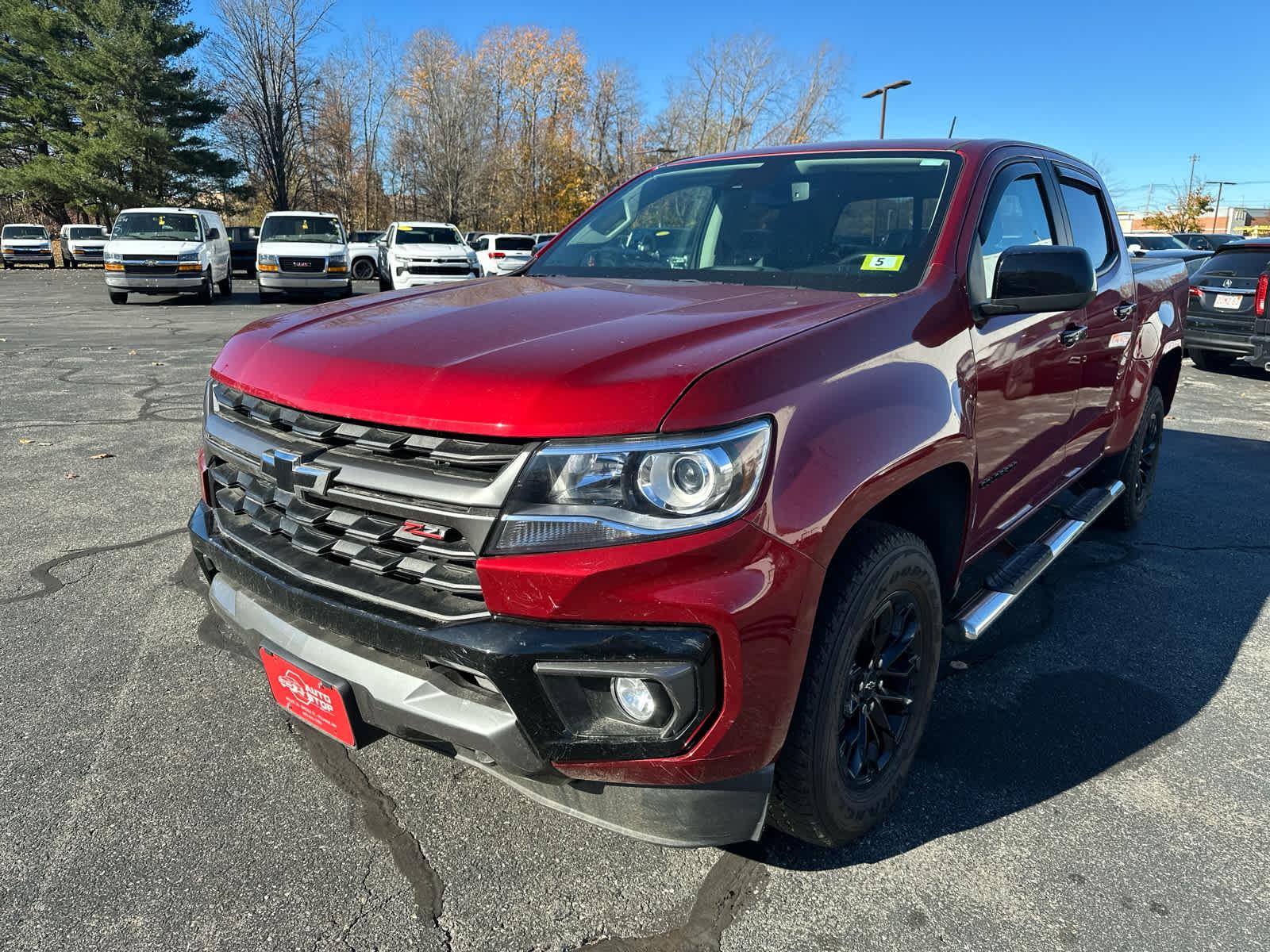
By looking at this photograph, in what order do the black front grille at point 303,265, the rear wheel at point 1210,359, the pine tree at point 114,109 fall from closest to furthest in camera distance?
1. the rear wheel at point 1210,359
2. the black front grille at point 303,265
3. the pine tree at point 114,109

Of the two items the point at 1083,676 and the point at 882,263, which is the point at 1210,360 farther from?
the point at 882,263

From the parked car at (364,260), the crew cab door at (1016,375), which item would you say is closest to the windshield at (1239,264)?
the crew cab door at (1016,375)

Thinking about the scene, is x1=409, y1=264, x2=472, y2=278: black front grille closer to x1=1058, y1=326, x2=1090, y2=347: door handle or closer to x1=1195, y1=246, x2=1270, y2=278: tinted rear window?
x1=1195, y1=246, x2=1270, y2=278: tinted rear window

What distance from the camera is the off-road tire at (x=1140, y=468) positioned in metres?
4.61

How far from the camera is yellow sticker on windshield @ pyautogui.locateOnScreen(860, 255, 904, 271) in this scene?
2.56 metres

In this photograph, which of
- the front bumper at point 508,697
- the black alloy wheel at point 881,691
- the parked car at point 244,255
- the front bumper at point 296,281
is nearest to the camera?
the front bumper at point 508,697

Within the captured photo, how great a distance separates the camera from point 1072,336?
10.6 ft

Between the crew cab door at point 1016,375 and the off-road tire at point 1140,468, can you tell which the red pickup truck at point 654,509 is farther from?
the off-road tire at point 1140,468

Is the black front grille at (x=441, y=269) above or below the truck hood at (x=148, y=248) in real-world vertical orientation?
below

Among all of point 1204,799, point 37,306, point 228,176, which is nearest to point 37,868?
point 1204,799

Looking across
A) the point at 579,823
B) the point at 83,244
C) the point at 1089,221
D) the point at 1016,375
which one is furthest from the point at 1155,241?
the point at 83,244

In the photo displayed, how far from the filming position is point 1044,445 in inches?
125

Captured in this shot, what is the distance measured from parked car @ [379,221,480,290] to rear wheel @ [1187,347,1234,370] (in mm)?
14514

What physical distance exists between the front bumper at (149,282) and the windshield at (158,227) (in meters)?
0.89
